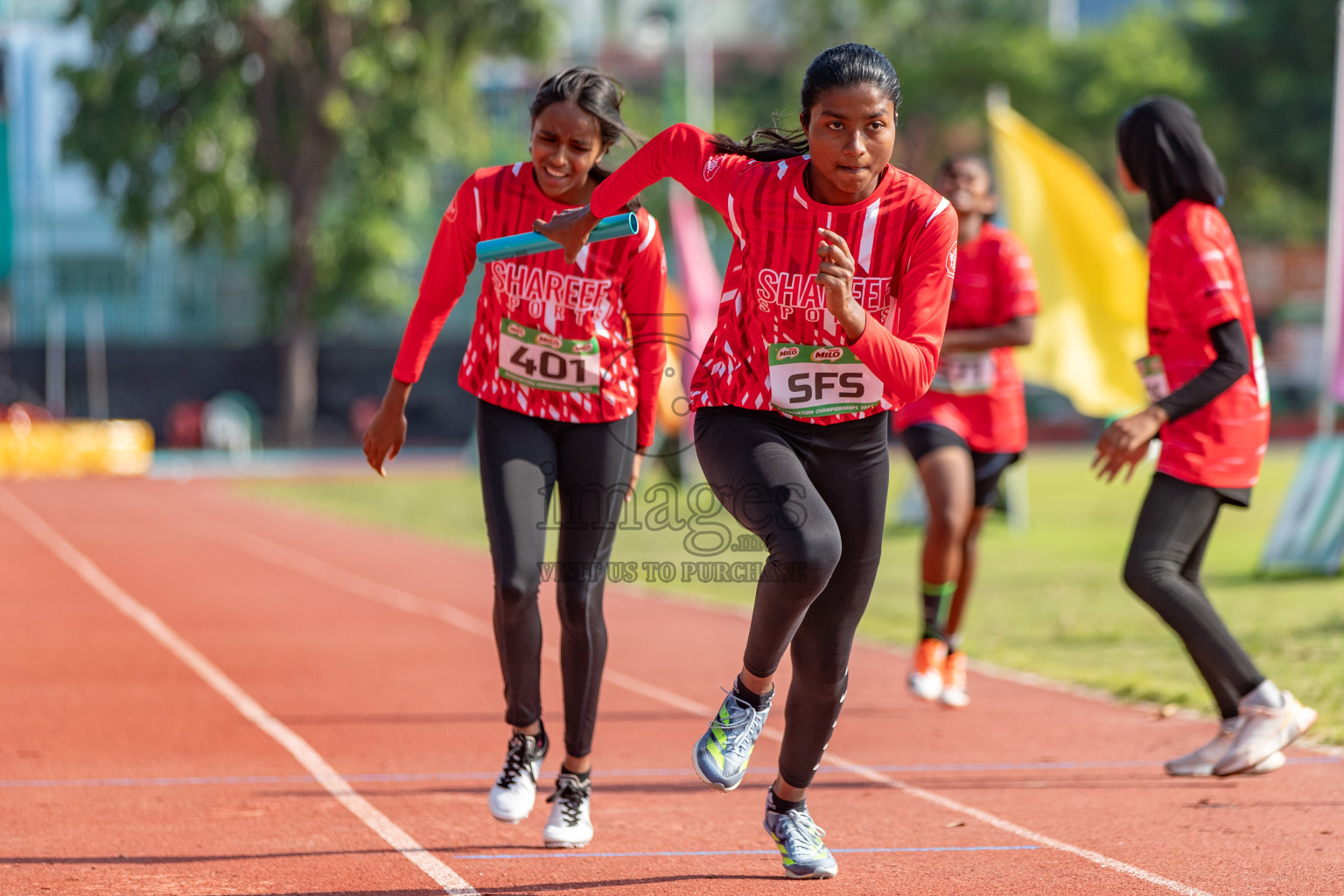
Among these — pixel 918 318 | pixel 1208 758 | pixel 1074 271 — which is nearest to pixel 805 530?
pixel 918 318

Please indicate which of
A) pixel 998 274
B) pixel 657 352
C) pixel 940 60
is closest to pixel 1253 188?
pixel 940 60

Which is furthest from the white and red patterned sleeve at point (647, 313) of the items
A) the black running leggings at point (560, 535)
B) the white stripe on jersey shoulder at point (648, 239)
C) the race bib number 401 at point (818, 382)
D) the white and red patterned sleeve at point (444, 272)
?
the race bib number 401 at point (818, 382)

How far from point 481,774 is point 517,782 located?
128 centimetres

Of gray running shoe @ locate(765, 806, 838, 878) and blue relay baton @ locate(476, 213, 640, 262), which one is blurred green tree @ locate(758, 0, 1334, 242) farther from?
gray running shoe @ locate(765, 806, 838, 878)

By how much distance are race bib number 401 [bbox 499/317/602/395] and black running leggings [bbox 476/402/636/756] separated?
0.12m

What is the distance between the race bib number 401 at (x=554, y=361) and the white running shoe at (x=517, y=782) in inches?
40.7

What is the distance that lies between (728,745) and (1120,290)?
51.8 feet

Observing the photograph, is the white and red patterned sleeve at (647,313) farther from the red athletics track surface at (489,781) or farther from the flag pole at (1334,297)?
the flag pole at (1334,297)

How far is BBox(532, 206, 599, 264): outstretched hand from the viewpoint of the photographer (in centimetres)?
444

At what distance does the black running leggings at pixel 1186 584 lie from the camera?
17.7 feet

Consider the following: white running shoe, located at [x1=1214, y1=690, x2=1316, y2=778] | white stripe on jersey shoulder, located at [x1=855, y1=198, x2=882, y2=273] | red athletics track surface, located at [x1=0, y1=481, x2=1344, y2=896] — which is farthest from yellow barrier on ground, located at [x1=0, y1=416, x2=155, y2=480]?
white stripe on jersey shoulder, located at [x1=855, y1=198, x2=882, y2=273]

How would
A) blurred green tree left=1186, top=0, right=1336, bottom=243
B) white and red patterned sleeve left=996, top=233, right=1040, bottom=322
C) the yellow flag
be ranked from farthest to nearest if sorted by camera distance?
blurred green tree left=1186, top=0, right=1336, bottom=243, the yellow flag, white and red patterned sleeve left=996, top=233, right=1040, bottom=322

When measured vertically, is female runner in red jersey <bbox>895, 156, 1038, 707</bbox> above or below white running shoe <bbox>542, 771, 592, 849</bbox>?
above

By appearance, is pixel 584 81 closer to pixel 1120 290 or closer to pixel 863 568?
pixel 863 568
